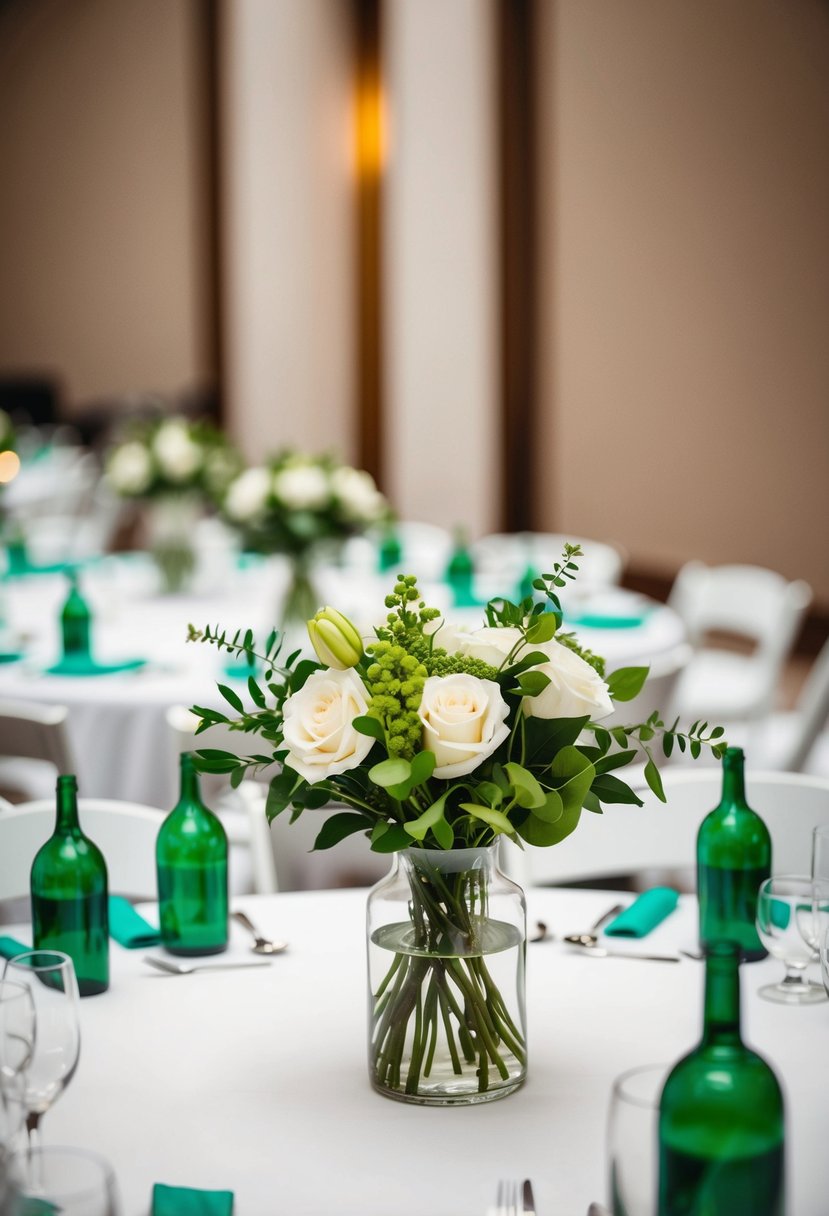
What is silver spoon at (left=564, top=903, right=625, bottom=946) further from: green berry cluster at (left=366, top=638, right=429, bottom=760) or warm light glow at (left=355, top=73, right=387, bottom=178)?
warm light glow at (left=355, top=73, right=387, bottom=178)

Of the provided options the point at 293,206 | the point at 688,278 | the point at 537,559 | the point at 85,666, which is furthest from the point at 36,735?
the point at 293,206

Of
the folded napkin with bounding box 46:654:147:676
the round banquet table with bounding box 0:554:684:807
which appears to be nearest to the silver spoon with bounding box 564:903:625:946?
the round banquet table with bounding box 0:554:684:807

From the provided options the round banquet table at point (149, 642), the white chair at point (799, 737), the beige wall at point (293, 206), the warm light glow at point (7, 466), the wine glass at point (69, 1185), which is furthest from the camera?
the beige wall at point (293, 206)

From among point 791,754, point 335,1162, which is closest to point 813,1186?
point 335,1162

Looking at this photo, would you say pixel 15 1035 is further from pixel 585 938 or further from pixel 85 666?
pixel 85 666

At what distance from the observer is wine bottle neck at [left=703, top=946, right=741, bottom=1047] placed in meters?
0.98

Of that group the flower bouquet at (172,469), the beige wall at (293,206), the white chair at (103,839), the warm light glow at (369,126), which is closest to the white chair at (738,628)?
the flower bouquet at (172,469)

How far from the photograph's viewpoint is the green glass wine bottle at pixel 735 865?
1714 millimetres

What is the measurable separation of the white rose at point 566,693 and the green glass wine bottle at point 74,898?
60cm

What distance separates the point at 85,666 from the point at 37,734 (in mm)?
659

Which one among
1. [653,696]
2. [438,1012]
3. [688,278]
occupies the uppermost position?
[688,278]

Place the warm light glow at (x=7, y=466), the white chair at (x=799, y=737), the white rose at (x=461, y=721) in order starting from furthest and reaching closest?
the warm light glow at (x=7, y=466), the white chair at (x=799, y=737), the white rose at (x=461, y=721)

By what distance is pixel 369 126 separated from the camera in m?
9.53

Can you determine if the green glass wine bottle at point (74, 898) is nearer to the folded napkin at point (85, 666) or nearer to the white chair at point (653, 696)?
the white chair at point (653, 696)
